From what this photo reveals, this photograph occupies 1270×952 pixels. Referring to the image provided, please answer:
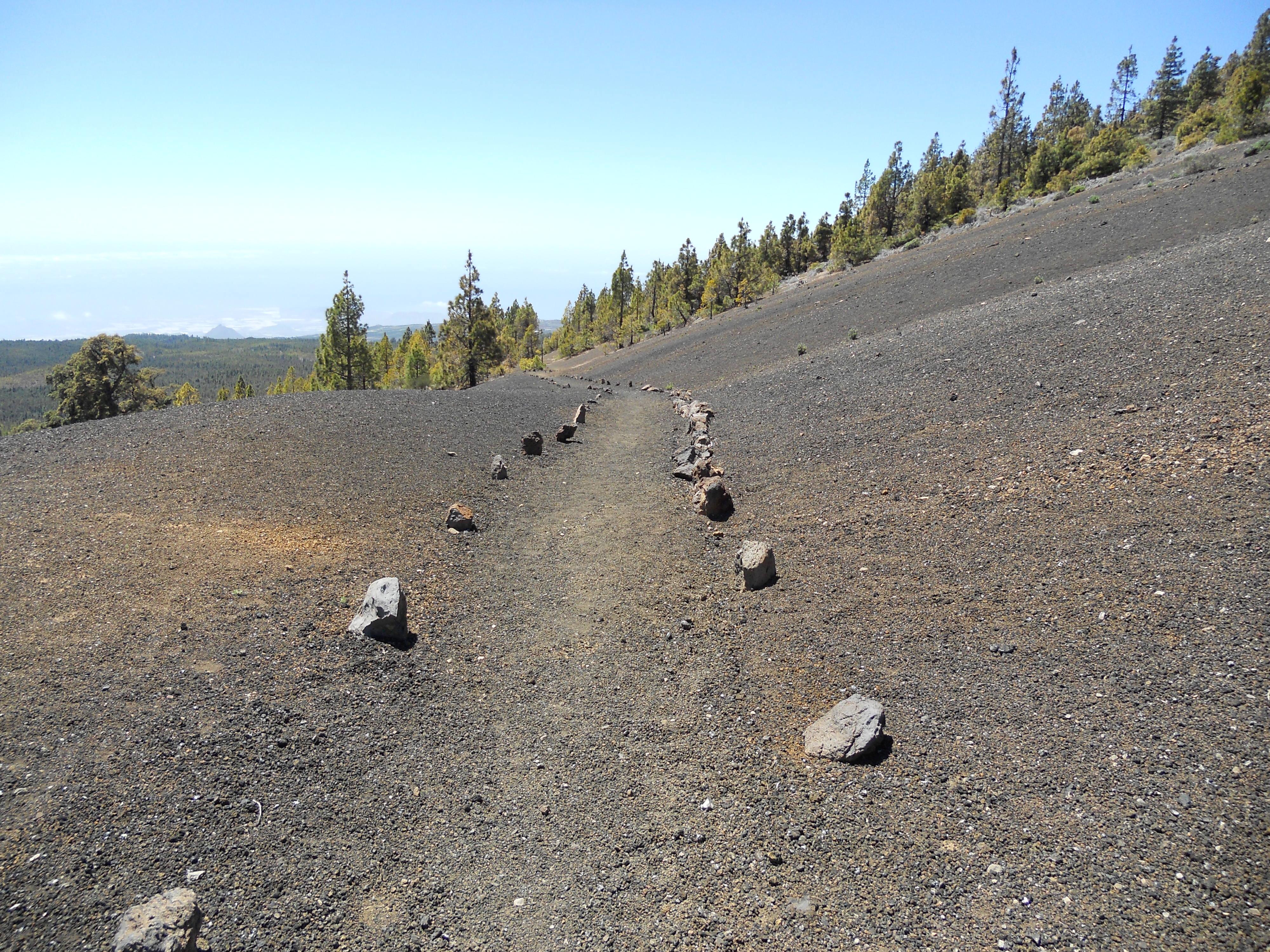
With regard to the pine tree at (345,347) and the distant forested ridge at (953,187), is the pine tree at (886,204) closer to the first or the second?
the distant forested ridge at (953,187)

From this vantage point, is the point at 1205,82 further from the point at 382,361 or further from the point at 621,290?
the point at 382,361

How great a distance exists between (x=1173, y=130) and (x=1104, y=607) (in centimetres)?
8235

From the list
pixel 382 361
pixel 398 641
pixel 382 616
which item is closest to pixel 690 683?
pixel 398 641

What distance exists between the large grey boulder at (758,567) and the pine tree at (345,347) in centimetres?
3883

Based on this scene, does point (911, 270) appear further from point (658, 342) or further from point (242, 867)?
point (242, 867)

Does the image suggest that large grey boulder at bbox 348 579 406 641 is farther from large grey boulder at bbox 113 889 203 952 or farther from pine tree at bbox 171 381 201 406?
pine tree at bbox 171 381 201 406

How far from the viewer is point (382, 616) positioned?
789 cm

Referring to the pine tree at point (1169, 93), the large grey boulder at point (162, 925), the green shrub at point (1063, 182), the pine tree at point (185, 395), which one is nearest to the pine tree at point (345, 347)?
the pine tree at point (185, 395)

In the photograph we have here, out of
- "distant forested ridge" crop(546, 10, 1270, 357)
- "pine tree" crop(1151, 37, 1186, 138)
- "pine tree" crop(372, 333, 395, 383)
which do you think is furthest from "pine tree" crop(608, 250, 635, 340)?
"pine tree" crop(1151, 37, 1186, 138)

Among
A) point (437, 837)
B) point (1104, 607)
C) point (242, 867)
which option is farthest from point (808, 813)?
point (242, 867)

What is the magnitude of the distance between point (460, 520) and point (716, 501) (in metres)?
5.12

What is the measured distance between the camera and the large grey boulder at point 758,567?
9492mm

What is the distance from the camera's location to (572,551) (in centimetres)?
1151

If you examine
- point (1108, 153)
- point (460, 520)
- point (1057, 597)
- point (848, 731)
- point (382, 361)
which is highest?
point (1108, 153)
